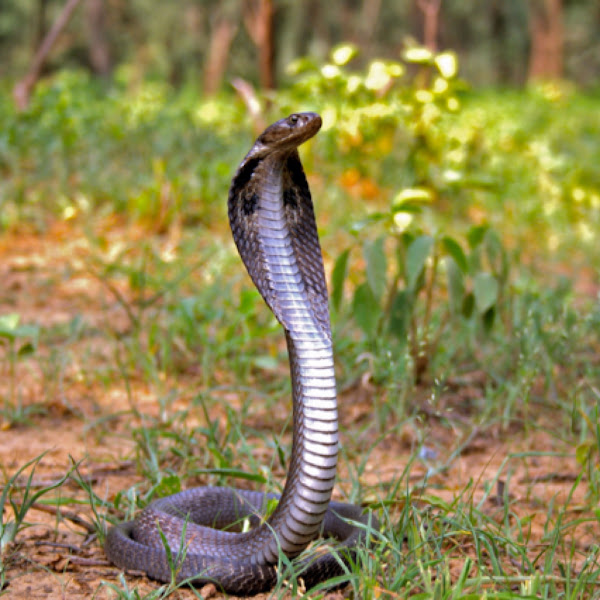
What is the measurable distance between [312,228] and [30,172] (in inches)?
207

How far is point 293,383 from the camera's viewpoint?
82.3 inches

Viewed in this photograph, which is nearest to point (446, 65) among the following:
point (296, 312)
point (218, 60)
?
point (296, 312)

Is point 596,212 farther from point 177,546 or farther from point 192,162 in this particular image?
point 177,546

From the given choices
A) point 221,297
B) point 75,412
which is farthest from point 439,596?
point 221,297

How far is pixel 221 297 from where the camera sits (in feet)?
15.8

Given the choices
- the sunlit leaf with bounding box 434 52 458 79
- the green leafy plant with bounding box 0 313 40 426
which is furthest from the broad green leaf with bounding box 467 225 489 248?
the green leafy plant with bounding box 0 313 40 426

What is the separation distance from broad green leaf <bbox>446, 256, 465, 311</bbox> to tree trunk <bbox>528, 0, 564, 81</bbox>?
19.4 meters

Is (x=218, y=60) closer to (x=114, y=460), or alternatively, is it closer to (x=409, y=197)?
(x=409, y=197)

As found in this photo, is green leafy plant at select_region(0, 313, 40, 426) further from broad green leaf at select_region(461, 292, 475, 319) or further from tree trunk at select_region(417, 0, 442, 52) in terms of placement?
tree trunk at select_region(417, 0, 442, 52)

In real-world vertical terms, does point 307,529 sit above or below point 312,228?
below

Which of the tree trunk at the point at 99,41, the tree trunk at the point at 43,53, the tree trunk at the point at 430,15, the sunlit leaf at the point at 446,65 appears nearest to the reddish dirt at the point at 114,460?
the sunlit leaf at the point at 446,65

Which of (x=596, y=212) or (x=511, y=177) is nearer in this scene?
(x=596, y=212)

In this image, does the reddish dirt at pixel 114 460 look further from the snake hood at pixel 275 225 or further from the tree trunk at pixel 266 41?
the tree trunk at pixel 266 41

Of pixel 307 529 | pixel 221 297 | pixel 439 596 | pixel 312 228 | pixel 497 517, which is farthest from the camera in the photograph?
pixel 221 297
